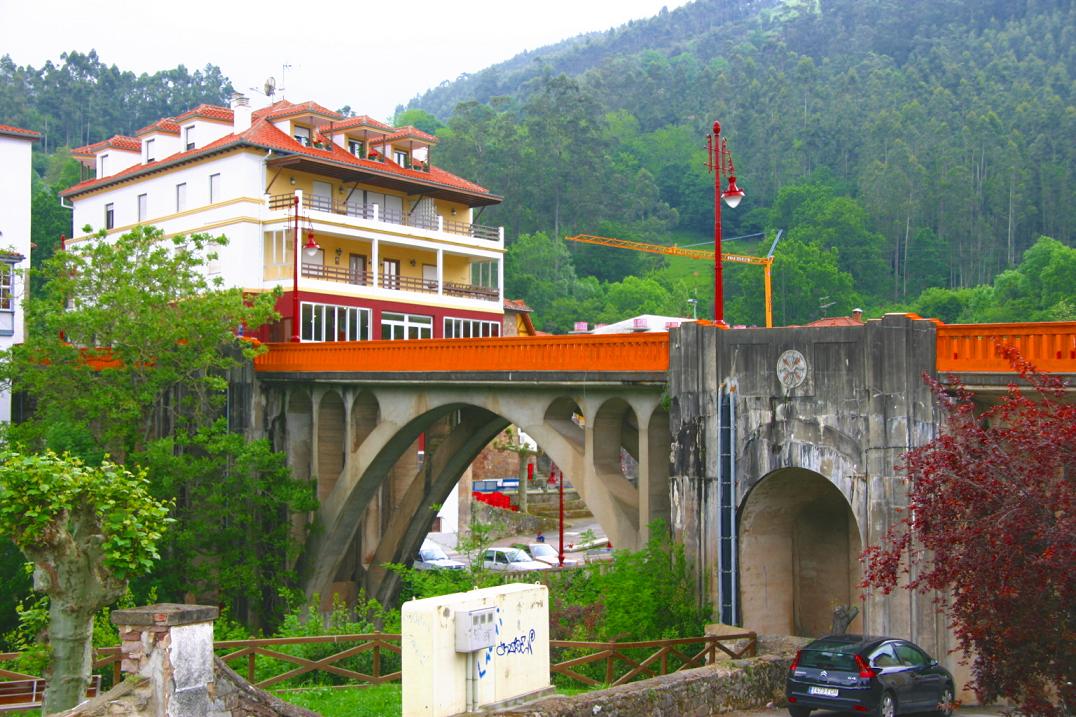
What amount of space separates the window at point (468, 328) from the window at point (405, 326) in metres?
1.03

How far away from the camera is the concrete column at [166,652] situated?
12.8m

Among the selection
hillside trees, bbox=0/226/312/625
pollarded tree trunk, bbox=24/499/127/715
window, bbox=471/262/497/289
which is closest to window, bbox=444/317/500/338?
window, bbox=471/262/497/289

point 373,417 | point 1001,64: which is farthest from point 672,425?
point 1001,64

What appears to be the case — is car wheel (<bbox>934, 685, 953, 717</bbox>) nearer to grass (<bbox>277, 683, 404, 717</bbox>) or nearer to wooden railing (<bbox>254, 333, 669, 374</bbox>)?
grass (<bbox>277, 683, 404, 717</bbox>)

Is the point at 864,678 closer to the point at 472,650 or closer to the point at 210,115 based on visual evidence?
the point at 472,650

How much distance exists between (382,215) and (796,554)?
28310 mm

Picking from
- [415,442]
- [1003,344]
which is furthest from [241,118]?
[1003,344]

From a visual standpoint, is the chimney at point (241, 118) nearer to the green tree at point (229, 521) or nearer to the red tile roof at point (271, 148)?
the red tile roof at point (271, 148)

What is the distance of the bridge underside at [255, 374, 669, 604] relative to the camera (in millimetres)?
26172

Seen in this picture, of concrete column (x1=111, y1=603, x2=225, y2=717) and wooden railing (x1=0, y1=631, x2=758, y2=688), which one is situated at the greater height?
concrete column (x1=111, y1=603, x2=225, y2=717)

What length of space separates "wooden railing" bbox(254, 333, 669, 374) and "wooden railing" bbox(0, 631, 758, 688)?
5.91 meters

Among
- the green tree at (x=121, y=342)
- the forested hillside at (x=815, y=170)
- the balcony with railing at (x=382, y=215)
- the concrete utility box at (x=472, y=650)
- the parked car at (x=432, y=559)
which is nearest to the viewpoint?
the concrete utility box at (x=472, y=650)

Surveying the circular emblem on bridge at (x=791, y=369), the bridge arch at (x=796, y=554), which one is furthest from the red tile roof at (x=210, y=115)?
the circular emblem on bridge at (x=791, y=369)

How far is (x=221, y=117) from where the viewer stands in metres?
49.3
